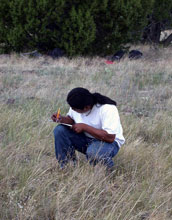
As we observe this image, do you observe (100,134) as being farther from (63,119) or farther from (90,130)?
(63,119)

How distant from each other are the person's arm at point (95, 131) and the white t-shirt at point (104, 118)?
0.16 ft

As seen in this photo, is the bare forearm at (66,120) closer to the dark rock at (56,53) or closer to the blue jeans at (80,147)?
the blue jeans at (80,147)

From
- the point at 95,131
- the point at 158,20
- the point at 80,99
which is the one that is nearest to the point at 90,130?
the point at 95,131

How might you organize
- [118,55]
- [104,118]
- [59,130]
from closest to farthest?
[104,118] < [59,130] < [118,55]

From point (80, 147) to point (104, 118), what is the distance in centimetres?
54

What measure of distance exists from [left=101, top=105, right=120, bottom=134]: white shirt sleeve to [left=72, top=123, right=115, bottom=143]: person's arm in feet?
0.16

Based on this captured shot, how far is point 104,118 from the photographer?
3.56 metres

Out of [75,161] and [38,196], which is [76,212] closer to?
[38,196]

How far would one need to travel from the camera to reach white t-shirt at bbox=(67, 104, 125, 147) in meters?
3.51

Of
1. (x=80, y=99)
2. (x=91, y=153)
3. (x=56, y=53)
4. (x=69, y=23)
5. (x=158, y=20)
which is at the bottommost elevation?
(x=56, y=53)

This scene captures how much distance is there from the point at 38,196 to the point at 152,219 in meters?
1.02

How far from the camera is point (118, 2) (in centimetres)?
1200

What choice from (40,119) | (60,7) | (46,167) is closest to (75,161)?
(46,167)

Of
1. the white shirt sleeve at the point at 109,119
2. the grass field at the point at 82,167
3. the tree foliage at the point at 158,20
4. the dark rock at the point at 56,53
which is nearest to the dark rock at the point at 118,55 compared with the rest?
the dark rock at the point at 56,53
